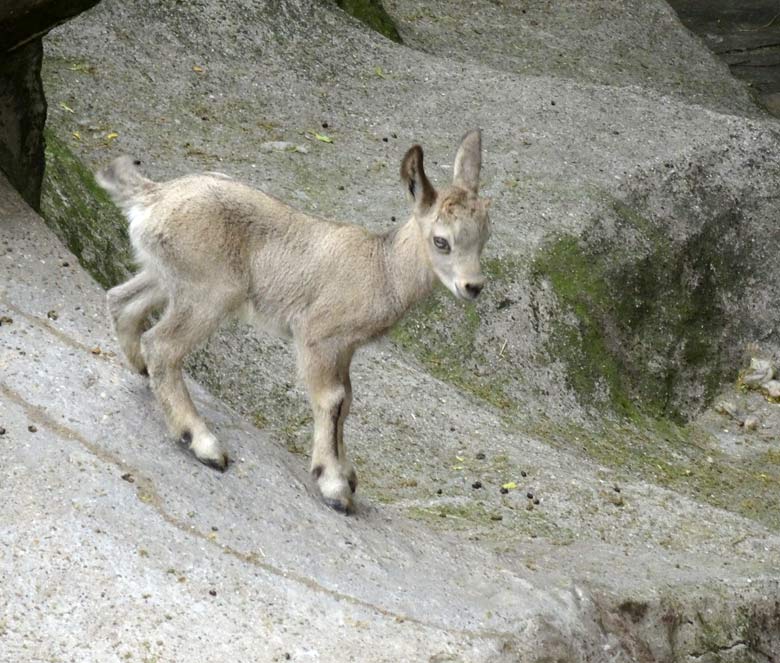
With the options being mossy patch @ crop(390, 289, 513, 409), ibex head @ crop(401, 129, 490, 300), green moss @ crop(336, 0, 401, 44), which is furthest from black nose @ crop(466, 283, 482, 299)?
green moss @ crop(336, 0, 401, 44)

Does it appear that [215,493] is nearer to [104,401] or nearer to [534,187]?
[104,401]

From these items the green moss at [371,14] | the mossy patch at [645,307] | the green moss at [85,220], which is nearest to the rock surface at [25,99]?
the green moss at [85,220]

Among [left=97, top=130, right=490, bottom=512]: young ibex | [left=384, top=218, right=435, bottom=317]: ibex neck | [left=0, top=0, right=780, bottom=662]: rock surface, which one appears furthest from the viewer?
[left=384, top=218, right=435, bottom=317]: ibex neck

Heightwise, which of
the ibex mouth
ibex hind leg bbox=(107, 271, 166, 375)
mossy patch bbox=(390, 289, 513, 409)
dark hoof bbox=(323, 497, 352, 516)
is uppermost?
the ibex mouth

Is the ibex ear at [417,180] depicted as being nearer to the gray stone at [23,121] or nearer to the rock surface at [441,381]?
the rock surface at [441,381]

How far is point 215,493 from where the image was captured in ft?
21.4

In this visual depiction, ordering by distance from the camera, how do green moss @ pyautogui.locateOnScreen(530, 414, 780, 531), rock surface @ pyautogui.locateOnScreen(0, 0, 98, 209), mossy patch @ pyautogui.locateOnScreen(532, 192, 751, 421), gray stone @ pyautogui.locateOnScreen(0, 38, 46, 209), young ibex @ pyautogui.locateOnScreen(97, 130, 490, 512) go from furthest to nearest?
1. mossy patch @ pyautogui.locateOnScreen(532, 192, 751, 421)
2. green moss @ pyautogui.locateOnScreen(530, 414, 780, 531)
3. gray stone @ pyautogui.locateOnScreen(0, 38, 46, 209)
4. rock surface @ pyautogui.locateOnScreen(0, 0, 98, 209)
5. young ibex @ pyautogui.locateOnScreen(97, 130, 490, 512)

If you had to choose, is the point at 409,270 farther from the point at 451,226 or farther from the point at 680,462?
the point at 680,462

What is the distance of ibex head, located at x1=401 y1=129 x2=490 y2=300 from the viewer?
7.11 meters

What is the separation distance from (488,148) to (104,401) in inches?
270

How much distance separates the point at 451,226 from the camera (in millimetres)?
7129

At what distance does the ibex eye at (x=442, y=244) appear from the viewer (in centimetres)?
718

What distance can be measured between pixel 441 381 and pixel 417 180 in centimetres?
311

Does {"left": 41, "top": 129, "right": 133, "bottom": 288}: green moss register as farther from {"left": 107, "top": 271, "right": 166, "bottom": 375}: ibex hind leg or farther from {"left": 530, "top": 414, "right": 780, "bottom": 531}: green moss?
{"left": 530, "top": 414, "right": 780, "bottom": 531}: green moss
